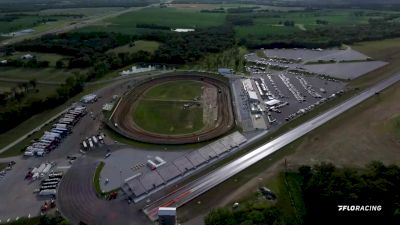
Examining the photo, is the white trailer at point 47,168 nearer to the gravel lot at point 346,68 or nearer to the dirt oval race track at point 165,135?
the dirt oval race track at point 165,135

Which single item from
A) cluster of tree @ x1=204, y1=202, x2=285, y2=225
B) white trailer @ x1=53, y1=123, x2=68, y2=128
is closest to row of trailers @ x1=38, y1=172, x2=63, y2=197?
white trailer @ x1=53, y1=123, x2=68, y2=128

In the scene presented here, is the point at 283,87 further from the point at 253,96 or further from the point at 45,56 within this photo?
the point at 45,56

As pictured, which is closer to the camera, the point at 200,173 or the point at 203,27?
the point at 200,173

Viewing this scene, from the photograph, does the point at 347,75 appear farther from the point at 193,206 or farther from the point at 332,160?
the point at 193,206

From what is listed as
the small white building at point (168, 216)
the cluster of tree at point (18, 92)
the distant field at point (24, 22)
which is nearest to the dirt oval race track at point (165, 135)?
the small white building at point (168, 216)

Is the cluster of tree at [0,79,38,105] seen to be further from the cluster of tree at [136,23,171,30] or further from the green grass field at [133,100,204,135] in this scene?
the cluster of tree at [136,23,171,30]

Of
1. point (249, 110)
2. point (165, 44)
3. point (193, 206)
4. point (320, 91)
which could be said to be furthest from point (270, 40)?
point (193, 206)

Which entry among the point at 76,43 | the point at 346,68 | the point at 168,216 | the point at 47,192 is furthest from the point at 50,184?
the point at 76,43
